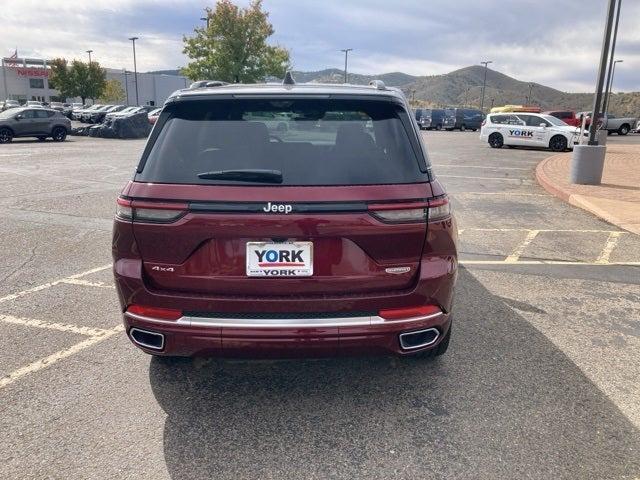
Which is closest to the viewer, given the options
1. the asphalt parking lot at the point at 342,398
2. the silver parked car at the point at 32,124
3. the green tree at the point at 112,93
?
the asphalt parking lot at the point at 342,398

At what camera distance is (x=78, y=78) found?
70000 millimetres

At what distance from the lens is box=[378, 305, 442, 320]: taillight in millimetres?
2670

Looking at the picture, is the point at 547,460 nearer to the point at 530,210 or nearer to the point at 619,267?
the point at 619,267

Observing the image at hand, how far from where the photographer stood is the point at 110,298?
185 inches

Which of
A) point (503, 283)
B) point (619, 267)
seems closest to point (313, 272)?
point (503, 283)

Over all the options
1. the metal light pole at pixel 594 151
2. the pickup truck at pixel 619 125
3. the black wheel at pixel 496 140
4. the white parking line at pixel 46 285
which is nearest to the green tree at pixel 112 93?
the pickup truck at pixel 619 125

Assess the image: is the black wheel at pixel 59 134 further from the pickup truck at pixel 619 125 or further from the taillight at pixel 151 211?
the pickup truck at pixel 619 125

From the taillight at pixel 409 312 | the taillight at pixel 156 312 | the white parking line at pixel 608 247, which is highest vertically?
the taillight at pixel 409 312

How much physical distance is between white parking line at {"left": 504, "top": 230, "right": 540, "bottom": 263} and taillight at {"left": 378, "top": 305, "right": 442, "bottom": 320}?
3630 millimetres

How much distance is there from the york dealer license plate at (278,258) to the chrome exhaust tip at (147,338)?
62 centimetres

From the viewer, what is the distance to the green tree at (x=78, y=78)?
69.8m

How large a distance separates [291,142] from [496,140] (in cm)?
2398

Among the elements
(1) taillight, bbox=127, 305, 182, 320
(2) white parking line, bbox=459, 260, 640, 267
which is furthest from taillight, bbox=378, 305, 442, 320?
(2) white parking line, bbox=459, 260, 640, 267

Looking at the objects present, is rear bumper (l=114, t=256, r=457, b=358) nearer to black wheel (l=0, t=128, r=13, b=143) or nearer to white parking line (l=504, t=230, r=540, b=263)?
white parking line (l=504, t=230, r=540, b=263)
